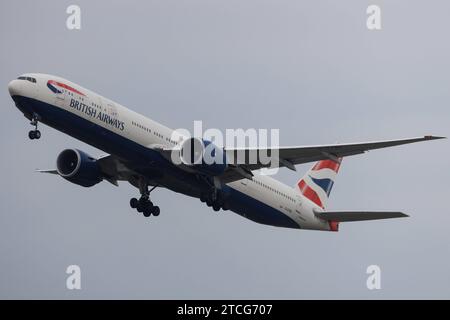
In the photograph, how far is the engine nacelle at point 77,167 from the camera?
59.3 m

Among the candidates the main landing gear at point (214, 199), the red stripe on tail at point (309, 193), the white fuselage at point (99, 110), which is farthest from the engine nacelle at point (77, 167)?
the red stripe on tail at point (309, 193)

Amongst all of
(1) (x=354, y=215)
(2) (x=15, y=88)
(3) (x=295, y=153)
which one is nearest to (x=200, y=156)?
(3) (x=295, y=153)

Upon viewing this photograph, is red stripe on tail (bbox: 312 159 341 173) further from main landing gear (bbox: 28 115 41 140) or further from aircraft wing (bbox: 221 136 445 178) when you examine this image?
main landing gear (bbox: 28 115 41 140)

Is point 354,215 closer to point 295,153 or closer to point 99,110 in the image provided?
point 295,153

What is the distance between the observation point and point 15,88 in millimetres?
53375

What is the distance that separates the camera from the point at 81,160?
5922cm

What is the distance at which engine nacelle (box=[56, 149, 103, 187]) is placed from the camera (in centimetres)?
5931

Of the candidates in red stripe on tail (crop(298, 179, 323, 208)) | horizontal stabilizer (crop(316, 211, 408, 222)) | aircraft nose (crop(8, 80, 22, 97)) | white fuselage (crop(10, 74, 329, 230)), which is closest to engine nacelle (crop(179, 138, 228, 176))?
white fuselage (crop(10, 74, 329, 230))

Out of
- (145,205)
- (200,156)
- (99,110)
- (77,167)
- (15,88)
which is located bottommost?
(145,205)

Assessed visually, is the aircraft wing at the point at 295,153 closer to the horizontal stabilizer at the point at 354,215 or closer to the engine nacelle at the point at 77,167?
the horizontal stabilizer at the point at 354,215

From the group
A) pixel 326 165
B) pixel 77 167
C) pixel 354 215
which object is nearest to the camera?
pixel 77 167

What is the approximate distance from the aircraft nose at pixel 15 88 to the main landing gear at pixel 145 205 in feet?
33.7

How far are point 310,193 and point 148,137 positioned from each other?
13793 mm

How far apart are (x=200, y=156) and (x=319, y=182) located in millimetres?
13389
